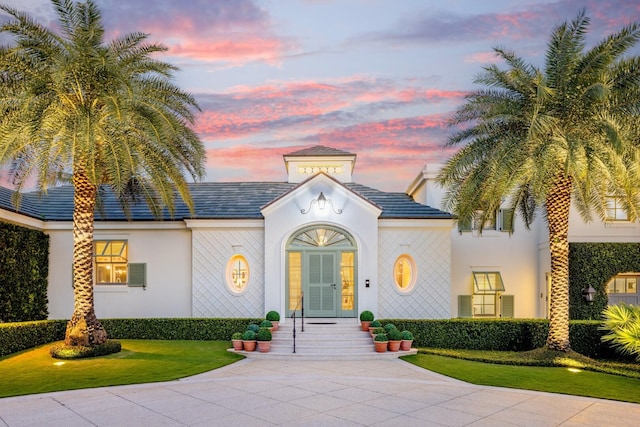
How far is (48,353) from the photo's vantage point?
14758 millimetres

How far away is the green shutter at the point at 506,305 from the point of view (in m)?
22.5

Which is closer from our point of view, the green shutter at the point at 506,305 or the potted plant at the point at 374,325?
the potted plant at the point at 374,325

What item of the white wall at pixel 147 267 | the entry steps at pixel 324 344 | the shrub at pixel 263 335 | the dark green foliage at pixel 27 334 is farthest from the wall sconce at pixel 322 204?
the dark green foliage at pixel 27 334

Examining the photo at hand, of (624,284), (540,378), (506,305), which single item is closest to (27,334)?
(540,378)

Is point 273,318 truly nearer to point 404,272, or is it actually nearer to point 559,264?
point 404,272

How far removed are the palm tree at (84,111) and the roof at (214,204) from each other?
4.60 m

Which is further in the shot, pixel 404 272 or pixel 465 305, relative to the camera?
pixel 465 305

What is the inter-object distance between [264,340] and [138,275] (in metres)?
7.10

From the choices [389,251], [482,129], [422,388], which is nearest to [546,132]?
[482,129]

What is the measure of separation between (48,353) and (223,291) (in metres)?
6.44

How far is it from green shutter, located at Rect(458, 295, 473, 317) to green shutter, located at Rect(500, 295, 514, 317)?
146 cm

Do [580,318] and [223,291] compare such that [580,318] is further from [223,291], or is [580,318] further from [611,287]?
[223,291]

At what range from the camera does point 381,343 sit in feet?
51.2

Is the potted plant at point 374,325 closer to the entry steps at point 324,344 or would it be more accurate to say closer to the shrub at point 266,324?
the entry steps at point 324,344
